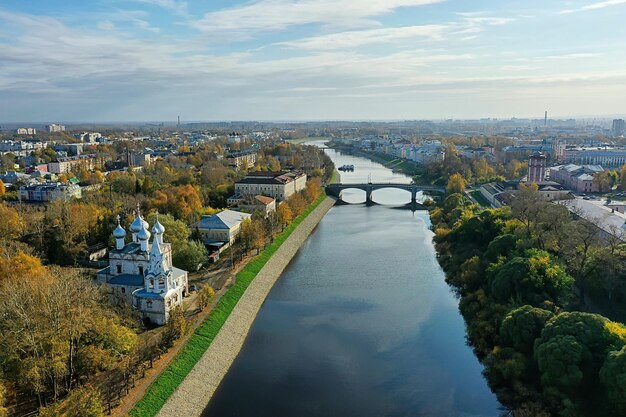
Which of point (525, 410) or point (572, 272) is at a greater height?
point (572, 272)

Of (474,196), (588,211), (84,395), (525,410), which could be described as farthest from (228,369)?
(474,196)

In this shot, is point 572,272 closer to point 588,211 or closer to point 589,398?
point 589,398

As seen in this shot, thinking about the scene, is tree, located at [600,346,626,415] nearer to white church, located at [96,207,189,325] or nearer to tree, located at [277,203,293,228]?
white church, located at [96,207,189,325]

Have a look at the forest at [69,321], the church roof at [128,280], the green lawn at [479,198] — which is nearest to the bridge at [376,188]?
the green lawn at [479,198]

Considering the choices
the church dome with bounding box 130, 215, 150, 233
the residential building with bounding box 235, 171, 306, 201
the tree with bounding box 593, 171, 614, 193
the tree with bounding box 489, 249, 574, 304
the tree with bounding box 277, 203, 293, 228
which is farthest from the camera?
the tree with bounding box 593, 171, 614, 193

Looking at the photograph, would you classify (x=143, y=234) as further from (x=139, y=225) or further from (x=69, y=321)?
(x=69, y=321)

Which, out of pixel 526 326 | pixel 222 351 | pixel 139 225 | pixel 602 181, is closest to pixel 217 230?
pixel 139 225

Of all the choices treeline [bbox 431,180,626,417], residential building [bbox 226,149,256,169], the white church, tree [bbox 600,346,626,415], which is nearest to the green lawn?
treeline [bbox 431,180,626,417]

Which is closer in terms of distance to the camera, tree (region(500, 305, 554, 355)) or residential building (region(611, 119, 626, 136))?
tree (region(500, 305, 554, 355))
